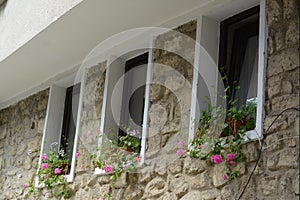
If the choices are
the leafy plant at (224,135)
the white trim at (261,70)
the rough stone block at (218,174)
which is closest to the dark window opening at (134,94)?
the leafy plant at (224,135)

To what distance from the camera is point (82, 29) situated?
4.43 meters

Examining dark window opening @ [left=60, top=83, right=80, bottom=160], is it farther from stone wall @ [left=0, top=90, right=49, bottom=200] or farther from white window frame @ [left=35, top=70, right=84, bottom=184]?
stone wall @ [left=0, top=90, right=49, bottom=200]

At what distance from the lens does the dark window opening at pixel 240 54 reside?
3.63m

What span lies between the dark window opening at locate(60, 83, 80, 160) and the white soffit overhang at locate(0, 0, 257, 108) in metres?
0.28

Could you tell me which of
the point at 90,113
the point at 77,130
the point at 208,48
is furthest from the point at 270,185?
the point at 77,130

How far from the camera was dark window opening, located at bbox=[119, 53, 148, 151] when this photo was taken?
4.54 meters

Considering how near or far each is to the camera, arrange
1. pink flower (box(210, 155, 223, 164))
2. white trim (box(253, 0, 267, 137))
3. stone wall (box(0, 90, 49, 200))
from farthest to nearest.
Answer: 1. stone wall (box(0, 90, 49, 200))
2. pink flower (box(210, 155, 223, 164))
3. white trim (box(253, 0, 267, 137))

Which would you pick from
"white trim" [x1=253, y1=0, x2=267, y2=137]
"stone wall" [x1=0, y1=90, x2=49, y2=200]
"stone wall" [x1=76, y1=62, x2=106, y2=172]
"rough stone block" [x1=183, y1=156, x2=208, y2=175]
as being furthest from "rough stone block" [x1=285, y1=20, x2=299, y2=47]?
"stone wall" [x1=0, y1=90, x2=49, y2=200]

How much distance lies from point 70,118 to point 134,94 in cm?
121

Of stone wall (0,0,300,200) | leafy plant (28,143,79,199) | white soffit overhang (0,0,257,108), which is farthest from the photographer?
leafy plant (28,143,79,199)

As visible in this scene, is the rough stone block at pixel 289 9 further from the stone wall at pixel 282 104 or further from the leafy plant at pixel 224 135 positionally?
the leafy plant at pixel 224 135

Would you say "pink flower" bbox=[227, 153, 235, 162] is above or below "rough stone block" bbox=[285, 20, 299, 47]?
below

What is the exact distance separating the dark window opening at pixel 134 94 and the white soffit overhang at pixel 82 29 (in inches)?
15.0

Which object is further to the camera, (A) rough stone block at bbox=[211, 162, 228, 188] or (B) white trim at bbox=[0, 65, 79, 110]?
(B) white trim at bbox=[0, 65, 79, 110]
